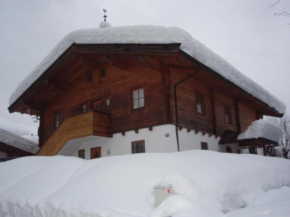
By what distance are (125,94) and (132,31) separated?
126 inches

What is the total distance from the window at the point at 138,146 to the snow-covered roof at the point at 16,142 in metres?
9.74

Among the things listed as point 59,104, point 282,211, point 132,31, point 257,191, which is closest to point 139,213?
point 282,211

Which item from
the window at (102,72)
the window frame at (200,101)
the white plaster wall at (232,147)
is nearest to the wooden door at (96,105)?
the window at (102,72)

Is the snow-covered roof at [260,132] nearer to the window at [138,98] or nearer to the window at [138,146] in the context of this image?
the window at [138,146]

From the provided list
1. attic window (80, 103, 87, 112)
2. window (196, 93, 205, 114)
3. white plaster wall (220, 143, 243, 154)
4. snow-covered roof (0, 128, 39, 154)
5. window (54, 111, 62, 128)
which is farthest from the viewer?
snow-covered roof (0, 128, 39, 154)

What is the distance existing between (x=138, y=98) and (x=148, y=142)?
2303mm

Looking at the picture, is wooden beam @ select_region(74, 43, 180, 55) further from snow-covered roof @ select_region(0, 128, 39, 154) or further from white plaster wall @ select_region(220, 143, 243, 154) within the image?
snow-covered roof @ select_region(0, 128, 39, 154)

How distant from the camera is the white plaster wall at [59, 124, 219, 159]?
11.7 m

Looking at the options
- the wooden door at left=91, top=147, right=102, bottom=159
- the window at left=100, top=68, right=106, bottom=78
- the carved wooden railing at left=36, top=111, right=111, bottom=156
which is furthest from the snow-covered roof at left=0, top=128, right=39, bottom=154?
the window at left=100, top=68, right=106, bottom=78

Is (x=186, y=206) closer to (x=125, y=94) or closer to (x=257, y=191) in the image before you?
(x=257, y=191)

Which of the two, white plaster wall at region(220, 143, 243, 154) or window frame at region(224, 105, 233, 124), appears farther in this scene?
window frame at region(224, 105, 233, 124)

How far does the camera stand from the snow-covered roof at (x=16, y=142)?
1817cm

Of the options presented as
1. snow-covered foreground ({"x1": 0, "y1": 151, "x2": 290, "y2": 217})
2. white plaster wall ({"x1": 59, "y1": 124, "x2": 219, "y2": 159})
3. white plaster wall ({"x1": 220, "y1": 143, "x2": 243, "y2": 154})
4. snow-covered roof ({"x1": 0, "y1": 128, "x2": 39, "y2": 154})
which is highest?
snow-covered roof ({"x1": 0, "y1": 128, "x2": 39, "y2": 154})

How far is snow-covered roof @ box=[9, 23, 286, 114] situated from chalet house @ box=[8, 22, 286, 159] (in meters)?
0.04
